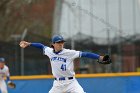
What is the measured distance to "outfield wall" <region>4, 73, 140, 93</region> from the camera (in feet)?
51.8

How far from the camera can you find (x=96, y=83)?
53.0 feet

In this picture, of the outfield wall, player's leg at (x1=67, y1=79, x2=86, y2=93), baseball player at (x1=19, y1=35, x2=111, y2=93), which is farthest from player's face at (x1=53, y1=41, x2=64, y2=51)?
the outfield wall

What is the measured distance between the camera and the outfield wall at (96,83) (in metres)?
15.8

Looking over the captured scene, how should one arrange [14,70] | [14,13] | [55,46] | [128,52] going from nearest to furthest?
1. [55,46]
2. [14,70]
3. [128,52]
4. [14,13]

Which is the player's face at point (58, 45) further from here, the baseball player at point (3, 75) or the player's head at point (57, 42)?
the baseball player at point (3, 75)

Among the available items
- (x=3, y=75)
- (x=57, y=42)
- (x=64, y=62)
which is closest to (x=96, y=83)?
(x=3, y=75)

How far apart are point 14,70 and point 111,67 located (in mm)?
3575

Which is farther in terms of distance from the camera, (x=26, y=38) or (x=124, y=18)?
(x=124, y=18)

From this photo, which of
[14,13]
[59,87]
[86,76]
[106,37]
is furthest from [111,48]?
[14,13]

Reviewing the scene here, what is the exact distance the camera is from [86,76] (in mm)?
16281

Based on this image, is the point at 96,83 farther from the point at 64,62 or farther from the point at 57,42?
the point at 57,42

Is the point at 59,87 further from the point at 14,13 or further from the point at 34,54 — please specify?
the point at 14,13

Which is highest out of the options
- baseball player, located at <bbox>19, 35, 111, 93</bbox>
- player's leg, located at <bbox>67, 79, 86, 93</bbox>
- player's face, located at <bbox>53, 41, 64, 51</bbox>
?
player's face, located at <bbox>53, 41, 64, 51</bbox>

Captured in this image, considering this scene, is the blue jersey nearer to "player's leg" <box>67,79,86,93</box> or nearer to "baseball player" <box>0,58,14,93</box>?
"player's leg" <box>67,79,86,93</box>
